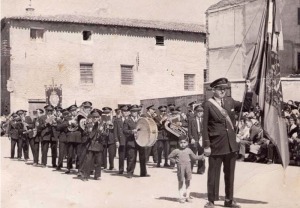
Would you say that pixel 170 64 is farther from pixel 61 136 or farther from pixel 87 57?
pixel 61 136

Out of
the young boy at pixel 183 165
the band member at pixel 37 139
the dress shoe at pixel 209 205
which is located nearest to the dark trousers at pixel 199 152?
the young boy at pixel 183 165

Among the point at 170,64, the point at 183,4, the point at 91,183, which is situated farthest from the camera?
the point at 170,64

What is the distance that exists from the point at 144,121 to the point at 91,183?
168cm

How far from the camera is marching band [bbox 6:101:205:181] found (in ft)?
37.4

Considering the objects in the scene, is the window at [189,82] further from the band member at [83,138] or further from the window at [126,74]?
the band member at [83,138]

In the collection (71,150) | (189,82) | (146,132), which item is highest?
(189,82)

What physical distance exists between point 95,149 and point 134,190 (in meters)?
1.66

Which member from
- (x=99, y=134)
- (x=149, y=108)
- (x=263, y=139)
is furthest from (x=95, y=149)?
(x=263, y=139)

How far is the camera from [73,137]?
1223 centimetres

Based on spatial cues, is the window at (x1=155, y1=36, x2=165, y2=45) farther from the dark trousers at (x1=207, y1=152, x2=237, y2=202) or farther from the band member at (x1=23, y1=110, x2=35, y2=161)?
the dark trousers at (x1=207, y1=152, x2=237, y2=202)

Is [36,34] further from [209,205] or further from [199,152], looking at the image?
[209,205]

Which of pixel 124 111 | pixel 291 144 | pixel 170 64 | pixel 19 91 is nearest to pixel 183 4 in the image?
pixel 124 111

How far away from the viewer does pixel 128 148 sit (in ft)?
38.3

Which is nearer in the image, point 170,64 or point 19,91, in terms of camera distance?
point 19,91
